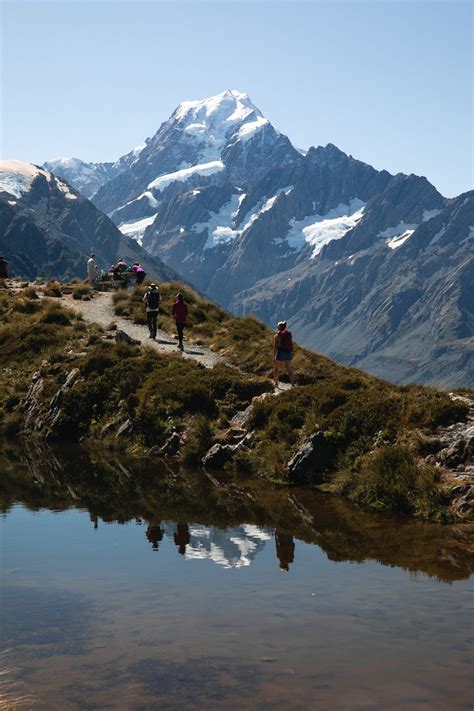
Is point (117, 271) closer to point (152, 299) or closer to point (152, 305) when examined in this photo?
point (152, 305)

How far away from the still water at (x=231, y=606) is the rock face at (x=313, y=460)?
2276 millimetres

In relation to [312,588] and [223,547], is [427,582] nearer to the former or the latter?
[312,588]

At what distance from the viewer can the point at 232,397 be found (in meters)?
32.7

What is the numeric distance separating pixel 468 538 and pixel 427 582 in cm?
375

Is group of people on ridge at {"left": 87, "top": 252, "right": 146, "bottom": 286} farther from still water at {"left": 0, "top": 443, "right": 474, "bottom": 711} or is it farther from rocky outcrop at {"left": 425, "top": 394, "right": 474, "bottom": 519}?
rocky outcrop at {"left": 425, "top": 394, "right": 474, "bottom": 519}

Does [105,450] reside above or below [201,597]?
above

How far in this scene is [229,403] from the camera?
106 ft

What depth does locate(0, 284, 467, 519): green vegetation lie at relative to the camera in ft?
77.5

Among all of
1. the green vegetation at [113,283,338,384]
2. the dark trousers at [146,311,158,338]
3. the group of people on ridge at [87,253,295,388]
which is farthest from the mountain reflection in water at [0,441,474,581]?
the dark trousers at [146,311,158,338]

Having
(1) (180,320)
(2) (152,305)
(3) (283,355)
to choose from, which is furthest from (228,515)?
(2) (152,305)

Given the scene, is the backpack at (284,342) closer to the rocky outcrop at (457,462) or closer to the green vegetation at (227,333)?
the green vegetation at (227,333)

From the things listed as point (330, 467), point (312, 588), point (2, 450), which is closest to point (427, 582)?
point (312, 588)

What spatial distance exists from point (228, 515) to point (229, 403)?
11.2 metres

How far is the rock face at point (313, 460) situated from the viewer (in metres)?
25.5
